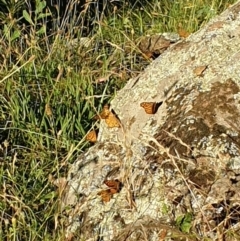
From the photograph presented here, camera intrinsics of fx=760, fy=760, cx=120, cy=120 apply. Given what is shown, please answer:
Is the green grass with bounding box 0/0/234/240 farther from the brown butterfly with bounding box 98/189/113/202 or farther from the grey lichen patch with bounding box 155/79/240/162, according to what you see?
the grey lichen patch with bounding box 155/79/240/162

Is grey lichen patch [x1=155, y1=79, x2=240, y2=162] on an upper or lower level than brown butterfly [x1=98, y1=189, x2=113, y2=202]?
upper

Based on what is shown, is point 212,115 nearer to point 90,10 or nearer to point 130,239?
point 130,239

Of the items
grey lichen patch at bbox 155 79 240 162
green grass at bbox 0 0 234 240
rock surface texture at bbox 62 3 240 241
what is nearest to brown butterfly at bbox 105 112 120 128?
rock surface texture at bbox 62 3 240 241

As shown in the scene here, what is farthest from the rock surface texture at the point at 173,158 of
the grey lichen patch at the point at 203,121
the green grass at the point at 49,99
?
the green grass at the point at 49,99

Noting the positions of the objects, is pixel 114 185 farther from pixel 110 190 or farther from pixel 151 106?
pixel 151 106

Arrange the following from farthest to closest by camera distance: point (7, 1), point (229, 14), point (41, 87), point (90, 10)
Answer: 1. point (90, 10)
2. point (7, 1)
3. point (41, 87)
4. point (229, 14)

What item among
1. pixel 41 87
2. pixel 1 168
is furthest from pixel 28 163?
pixel 41 87
